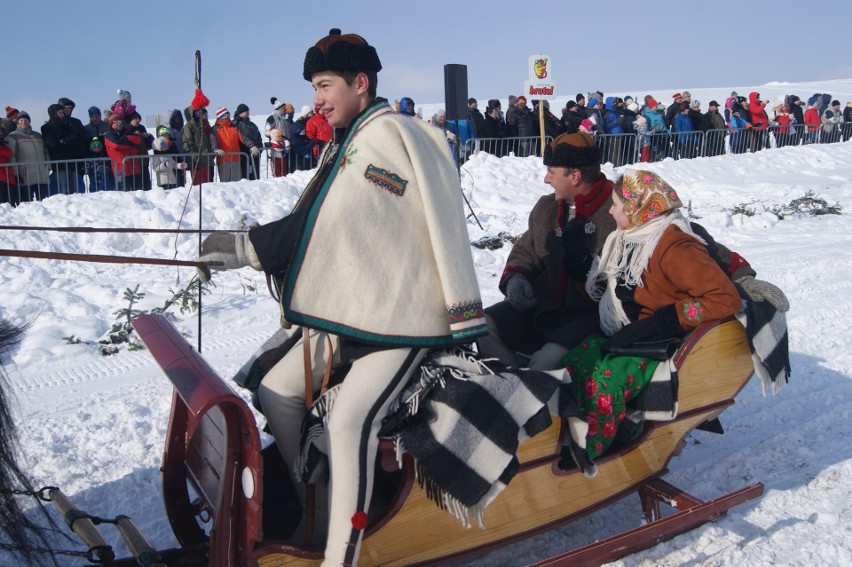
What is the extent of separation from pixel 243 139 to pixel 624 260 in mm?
9285

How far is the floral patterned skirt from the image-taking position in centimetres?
360

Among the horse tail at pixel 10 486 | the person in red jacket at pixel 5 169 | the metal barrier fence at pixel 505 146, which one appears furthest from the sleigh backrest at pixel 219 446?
the metal barrier fence at pixel 505 146

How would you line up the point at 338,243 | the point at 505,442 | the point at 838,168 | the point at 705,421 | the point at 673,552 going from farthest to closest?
the point at 838,168 → the point at 705,421 → the point at 673,552 → the point at 505,442 → the point at 338,243

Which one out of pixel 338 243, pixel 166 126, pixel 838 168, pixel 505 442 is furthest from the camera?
pixel 838 168

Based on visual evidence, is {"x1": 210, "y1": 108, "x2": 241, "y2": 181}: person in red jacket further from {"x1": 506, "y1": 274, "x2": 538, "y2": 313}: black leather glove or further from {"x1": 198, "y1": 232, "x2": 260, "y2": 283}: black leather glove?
{"x1": 198, "y1": 232, "x2": 260, "y2": 283}: black leather glove

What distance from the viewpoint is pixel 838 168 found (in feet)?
58.3

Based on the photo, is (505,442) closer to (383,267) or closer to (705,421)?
(383,267)

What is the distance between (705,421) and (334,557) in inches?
82.1

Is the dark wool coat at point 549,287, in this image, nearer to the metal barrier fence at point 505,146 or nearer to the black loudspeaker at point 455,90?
the black loudspeaker at point 455,90

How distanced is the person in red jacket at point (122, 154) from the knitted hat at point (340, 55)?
28.9 ft

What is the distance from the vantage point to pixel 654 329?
3.87 m

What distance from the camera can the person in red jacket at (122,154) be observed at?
433 inches

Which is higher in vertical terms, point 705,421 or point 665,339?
point 665,339

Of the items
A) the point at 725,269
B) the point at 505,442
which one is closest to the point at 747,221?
the point at 725,269
